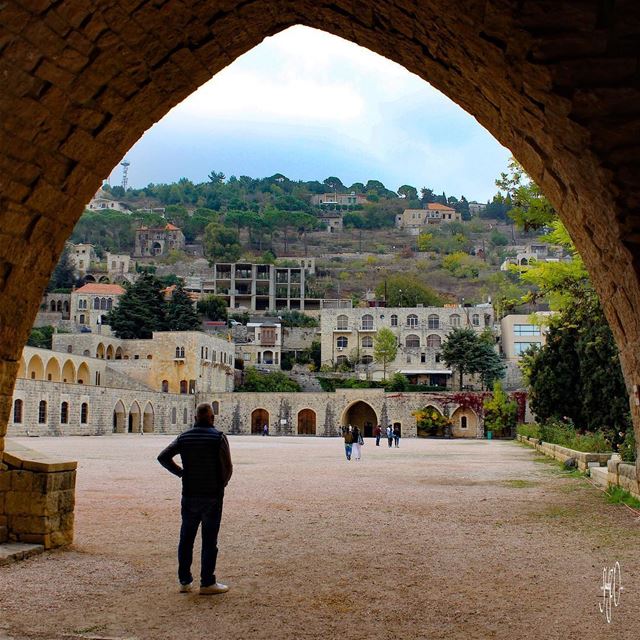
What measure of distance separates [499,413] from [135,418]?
1025 inches

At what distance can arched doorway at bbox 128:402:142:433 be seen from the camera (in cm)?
5144

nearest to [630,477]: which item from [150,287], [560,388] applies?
[560,388]

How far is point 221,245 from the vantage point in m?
124

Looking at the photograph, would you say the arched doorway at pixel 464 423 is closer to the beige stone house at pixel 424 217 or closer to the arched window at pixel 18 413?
the arched window at pixel 18 413

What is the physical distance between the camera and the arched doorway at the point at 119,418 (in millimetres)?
49328

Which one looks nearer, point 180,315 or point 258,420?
point 258,420

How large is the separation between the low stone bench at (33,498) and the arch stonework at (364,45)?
2757 mm

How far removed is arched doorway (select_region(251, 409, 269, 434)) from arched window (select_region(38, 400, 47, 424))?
2365 centimetres

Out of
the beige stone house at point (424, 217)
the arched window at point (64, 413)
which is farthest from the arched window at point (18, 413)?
the beige stone house at point (424, 217)

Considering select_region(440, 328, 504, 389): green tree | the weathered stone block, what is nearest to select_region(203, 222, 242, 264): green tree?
select_region(440, 328, 504, 389): green tree

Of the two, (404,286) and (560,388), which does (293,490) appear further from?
(404,286)

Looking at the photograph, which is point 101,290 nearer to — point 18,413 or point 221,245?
point 221,245

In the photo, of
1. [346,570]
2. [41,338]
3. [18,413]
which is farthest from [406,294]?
[346,570]

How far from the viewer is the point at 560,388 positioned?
23.9 metres
